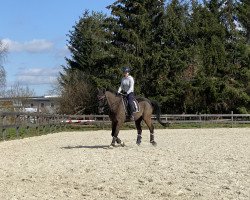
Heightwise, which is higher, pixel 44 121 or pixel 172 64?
pixel 172 64

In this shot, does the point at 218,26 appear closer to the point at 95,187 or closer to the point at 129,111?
the point at 129,111

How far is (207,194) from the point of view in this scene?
7762 mm

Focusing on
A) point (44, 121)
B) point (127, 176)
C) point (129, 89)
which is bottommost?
point (127, 176)

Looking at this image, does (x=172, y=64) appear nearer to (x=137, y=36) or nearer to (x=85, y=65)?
(x=137, y=36)

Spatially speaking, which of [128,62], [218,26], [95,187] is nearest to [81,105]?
[128,62]

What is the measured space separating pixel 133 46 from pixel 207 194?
39.4 m

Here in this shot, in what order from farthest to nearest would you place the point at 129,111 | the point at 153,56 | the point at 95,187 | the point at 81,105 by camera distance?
the point at 81,105 < the point at 153,56 < the point at 129,111 < the point at 95,187

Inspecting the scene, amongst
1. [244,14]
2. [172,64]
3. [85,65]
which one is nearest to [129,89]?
[172,64]

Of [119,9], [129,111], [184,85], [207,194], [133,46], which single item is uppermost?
[119,9]

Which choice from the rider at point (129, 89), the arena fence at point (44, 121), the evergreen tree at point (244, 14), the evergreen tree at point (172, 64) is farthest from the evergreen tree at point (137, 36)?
the rider at point (129, 89)

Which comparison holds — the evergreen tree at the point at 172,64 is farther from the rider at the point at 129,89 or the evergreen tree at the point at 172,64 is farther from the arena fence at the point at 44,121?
the rider at the point at 129,89

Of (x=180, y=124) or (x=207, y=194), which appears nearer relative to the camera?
(x=207, y=194)

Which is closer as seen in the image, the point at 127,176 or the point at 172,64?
the point at 127,176

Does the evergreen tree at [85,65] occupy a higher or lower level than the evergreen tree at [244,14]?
lower
